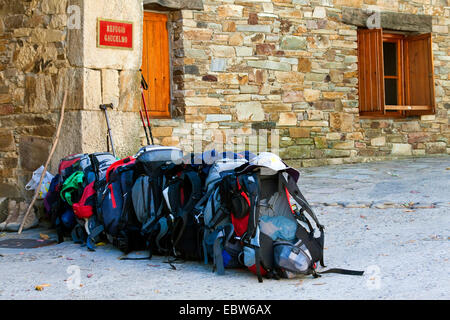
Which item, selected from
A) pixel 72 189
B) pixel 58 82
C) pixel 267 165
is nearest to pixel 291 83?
pixel 58 82

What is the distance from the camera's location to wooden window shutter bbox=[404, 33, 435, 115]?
920 cm

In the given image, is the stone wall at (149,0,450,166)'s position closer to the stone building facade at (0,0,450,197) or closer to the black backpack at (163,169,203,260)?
the stone building facade at (0,0,450,197)

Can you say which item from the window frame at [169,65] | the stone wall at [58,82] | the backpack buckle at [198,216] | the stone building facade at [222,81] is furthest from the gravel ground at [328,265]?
A: the window frame at [169,65]

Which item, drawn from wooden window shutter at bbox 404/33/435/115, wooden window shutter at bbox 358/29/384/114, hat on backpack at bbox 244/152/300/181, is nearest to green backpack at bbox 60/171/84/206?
hat on backpack at bbox 244/152/300/181

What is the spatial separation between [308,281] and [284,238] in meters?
0.24

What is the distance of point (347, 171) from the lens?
7.59m

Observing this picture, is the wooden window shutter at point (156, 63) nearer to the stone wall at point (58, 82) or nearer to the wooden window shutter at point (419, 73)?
the stone wall at point (58, 82)

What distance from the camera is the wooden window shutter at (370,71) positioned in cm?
876

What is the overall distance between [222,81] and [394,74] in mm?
3142

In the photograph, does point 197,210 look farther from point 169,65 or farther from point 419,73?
point 419,73

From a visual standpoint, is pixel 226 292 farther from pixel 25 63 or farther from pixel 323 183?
pixel 323 183

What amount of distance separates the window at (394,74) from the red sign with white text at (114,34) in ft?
14.8

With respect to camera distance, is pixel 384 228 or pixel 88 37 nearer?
pixel 384 228
